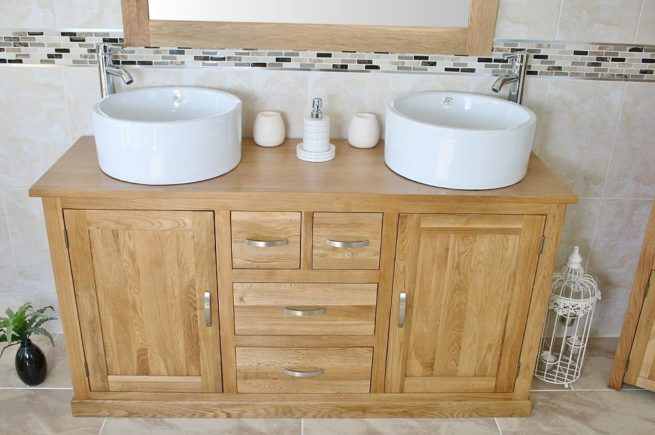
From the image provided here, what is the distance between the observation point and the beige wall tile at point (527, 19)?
6.24 ft

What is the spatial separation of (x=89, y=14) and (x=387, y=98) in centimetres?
91

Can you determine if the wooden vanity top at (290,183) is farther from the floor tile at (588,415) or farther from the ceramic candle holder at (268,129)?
the floor tile at (588,415)

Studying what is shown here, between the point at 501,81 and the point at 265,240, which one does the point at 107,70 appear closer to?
the point at 265,240

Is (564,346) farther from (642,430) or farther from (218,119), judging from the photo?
(218,119)

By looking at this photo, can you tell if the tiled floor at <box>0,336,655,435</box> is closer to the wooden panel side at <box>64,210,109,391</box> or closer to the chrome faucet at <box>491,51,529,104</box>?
the wooden panel side at <box>64,210,109,391</box>

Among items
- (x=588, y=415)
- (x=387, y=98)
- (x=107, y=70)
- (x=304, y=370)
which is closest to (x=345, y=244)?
(x=304, y=370)

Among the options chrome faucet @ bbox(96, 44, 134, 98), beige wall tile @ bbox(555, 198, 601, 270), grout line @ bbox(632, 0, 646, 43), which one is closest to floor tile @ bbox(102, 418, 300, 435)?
chrome faucet @ bbox(96, 44, 134, 98)

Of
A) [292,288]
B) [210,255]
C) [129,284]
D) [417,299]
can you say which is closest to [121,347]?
[129,284]

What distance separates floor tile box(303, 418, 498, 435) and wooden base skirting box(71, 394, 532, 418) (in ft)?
0.05

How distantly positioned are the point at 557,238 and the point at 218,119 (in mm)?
947

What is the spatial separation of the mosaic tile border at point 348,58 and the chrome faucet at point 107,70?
4 cm

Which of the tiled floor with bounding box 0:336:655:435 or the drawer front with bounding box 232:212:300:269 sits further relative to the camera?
the tiled floor with bounding box 0:336:655:435

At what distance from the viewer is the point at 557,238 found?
173 centimetres

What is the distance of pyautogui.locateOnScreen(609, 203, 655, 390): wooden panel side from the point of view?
1897mm
